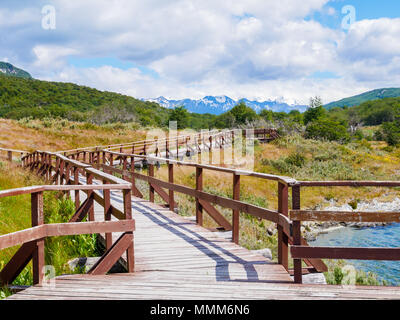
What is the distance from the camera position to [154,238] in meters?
6.49

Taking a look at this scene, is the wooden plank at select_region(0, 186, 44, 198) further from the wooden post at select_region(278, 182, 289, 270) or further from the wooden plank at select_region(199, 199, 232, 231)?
the wooden plank at select_region(199, 199, 232, 231)

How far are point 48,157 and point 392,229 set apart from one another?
14559 mm

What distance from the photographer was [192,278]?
4395 mm

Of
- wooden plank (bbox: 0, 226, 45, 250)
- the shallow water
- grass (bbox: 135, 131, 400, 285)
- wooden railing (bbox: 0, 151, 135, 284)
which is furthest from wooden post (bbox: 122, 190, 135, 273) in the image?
the shallow water

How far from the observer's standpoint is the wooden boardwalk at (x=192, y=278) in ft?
11.6

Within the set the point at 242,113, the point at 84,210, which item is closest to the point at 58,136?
the point at 84,210

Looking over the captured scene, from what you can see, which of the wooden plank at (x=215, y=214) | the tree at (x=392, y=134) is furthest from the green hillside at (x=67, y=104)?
the wooden plank at (x=215, y=214)

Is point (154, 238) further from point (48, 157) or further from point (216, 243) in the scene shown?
point (48, 157)

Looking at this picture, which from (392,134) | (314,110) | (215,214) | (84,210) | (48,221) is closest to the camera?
(84,210)

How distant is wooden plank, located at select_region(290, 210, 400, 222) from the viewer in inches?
160

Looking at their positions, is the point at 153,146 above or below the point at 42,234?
above

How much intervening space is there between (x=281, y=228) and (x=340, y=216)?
3.28 feet

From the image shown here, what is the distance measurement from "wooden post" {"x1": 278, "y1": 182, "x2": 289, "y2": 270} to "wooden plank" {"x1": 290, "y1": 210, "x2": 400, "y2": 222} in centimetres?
58

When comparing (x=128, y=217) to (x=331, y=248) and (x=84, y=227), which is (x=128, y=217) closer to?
(x=84, y=227)
